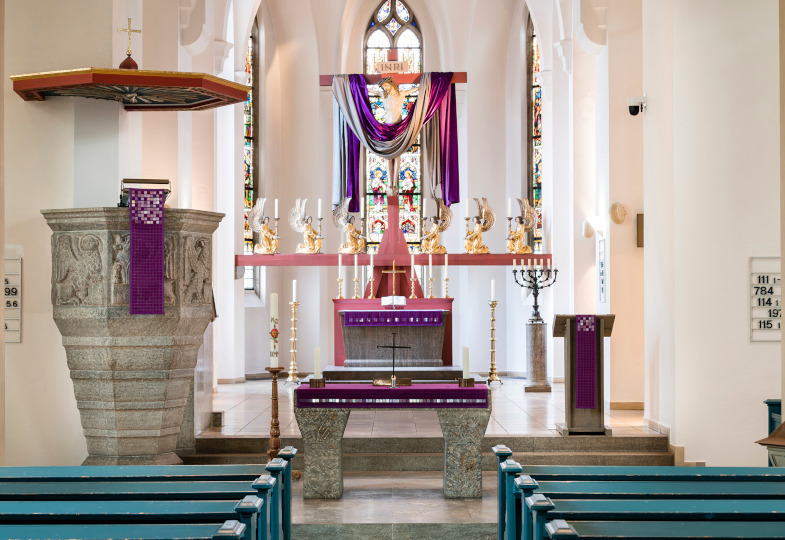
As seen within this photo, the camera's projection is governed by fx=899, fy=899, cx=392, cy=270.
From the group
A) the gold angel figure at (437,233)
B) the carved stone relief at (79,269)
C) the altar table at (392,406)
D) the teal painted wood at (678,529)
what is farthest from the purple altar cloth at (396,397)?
the gold angel figure at (437,233)

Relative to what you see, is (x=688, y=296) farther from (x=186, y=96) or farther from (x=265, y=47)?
(x=265, y=47)

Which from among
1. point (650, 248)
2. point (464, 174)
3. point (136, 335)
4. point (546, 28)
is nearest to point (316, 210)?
point (464, 174)

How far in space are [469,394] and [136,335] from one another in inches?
99.0

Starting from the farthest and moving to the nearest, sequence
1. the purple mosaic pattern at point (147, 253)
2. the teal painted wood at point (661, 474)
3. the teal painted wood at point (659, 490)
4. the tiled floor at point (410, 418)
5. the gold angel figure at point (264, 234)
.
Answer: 1. the gold angel figure at point (264, 234)
2. the tiled floor at point (410, 418)
3. the purple mosaic pattern at point (147, 253)
4. the teal painted wood at point (661, 474)
5. the teal painted wood at point (659, 490)

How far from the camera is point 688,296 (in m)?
7.80

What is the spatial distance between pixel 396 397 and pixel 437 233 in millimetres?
7165

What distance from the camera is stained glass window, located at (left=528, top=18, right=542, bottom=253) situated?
15.0 meters

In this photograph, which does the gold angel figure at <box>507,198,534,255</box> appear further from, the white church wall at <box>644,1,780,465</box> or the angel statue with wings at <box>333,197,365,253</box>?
the white church wall at <box>644,1,780,465</box>

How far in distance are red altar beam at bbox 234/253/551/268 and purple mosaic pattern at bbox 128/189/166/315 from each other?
634 cm

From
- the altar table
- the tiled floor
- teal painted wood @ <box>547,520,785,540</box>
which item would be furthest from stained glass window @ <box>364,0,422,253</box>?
teal painted wood @ <box>547,520,785,540</box>

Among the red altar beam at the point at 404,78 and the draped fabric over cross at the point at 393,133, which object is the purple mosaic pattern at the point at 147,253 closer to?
the draped fabric over cross at the point at 393,133

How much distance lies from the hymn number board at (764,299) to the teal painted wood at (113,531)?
234 inches

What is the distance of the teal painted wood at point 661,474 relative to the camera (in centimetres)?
393

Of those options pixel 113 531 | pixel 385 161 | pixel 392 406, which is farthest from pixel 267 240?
pixel 113 531
